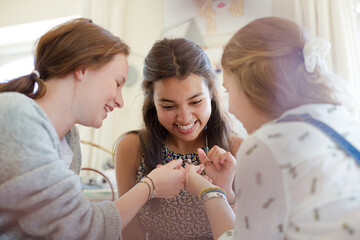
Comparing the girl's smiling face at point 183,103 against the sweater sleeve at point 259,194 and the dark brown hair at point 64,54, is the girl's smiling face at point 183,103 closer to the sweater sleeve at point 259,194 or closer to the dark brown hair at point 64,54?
the dark brown hair at point 64,54

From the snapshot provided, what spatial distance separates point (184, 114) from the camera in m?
1.17

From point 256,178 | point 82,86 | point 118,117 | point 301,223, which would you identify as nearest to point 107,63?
point 82,86

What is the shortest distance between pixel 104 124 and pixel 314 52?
8.44 feet

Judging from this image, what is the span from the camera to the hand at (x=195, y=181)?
3.21 ft

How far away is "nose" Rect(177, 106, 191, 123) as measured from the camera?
117 cm

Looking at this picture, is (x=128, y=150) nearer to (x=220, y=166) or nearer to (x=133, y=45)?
(x=220, y=166)

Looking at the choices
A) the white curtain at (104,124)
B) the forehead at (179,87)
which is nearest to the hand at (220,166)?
the forehead at (179,87)

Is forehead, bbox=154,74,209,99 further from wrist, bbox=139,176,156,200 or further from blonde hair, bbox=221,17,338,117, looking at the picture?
blonde hair, bbox=221,17,338,117

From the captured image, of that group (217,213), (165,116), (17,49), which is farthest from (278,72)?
(17,49)

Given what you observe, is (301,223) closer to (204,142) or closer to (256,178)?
(256,178)

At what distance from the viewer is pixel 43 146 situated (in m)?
0.66

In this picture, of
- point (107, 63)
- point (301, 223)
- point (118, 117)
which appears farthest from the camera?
point (118, 117)

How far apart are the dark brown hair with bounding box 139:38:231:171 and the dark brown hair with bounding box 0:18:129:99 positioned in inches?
12.7

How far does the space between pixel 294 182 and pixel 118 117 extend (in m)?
2.75
